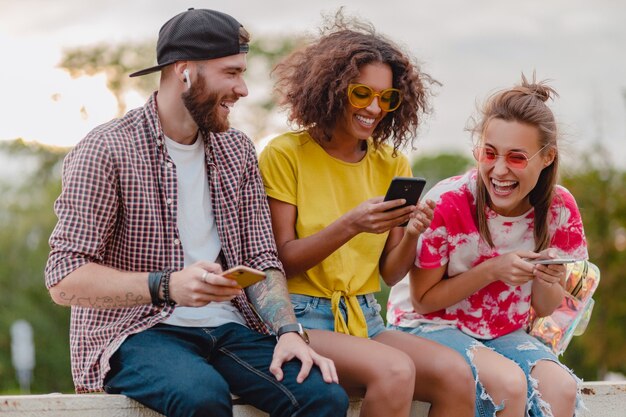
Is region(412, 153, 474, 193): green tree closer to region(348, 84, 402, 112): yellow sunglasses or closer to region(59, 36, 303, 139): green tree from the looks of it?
region(59, 36, 303, 139): green tree

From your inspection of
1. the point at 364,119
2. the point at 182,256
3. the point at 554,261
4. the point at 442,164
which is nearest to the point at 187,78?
the point at 182,256

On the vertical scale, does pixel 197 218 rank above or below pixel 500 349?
above

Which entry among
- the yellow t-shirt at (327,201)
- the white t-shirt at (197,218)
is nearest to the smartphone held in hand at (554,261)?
the yellow t-shirt at (327,201)

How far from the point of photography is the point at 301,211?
3.98 meters

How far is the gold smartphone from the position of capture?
9.92 feet

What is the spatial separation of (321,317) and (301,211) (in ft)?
1.52

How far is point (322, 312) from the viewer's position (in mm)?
3908

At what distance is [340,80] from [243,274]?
1.26 metres

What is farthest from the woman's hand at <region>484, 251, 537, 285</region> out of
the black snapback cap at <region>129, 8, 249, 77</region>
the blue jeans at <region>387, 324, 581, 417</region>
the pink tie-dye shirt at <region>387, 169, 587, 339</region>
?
the black snapback cap at <region>129, 8, 249, 77</region>

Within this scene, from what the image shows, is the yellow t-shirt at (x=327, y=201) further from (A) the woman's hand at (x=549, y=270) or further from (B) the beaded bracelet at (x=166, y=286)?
(B) the beaded bracelet at (x=166, y=286)

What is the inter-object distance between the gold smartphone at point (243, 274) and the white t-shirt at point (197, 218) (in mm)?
518

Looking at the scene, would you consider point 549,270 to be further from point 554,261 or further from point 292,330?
point 292,330

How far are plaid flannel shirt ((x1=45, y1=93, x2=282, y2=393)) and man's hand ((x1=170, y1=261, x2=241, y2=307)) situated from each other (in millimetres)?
319

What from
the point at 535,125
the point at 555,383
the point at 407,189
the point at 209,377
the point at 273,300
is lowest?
the point at 555,383
